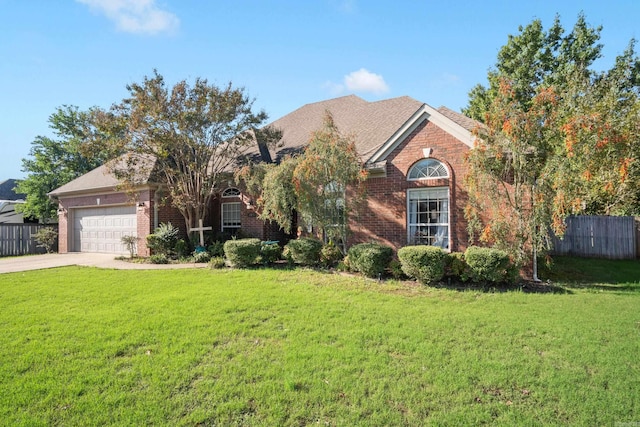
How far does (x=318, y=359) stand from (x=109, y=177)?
17165 mm

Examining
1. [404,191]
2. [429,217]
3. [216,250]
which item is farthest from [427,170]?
[216,250]

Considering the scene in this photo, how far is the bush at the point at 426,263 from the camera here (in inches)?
333

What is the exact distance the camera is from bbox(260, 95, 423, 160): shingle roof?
13.9m

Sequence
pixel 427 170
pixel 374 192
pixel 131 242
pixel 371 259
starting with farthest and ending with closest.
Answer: pixel 131 242
pixel 374 192
pixel 427 170
pixel 371 259

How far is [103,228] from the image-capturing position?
56.5ft

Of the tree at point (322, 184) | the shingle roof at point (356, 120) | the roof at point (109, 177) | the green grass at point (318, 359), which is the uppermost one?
the shingle roof at point (356, 120)

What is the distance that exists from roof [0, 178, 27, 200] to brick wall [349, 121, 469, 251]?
33824 mm

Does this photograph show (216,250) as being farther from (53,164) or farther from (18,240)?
(53,164)

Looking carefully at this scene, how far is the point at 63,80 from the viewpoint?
10.7m

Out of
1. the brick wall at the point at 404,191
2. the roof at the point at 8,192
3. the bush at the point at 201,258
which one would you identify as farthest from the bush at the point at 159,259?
the roof at the point at 8,192

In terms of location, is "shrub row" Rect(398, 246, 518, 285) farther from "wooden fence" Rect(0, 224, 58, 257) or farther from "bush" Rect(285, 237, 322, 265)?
"wooden fence" Rect(0, 224, 58, 257)

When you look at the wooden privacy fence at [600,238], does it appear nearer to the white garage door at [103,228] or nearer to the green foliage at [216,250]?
the green foliage at [216,250]

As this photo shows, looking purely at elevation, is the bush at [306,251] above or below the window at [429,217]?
below

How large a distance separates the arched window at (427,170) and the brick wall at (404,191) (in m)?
0.14
